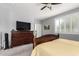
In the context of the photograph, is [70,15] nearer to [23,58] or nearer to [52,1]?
[52,1]

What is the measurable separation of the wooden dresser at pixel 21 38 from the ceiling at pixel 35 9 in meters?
0.20

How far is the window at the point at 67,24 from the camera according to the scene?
3.13 feet

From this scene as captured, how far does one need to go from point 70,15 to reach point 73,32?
0.17 metres

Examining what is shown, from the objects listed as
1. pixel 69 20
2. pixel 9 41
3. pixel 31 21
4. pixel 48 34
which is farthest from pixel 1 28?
pixel 69 20

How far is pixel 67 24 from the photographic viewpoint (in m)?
0.99

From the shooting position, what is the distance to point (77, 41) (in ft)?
3.10

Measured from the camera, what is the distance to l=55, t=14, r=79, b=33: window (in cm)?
95

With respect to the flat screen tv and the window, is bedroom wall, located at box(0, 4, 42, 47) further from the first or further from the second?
the window

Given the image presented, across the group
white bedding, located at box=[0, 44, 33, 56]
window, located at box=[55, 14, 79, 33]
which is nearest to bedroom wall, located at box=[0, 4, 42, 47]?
white bedding, located at box=[0, 44, 33, 56]

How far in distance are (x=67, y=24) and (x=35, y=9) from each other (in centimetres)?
37

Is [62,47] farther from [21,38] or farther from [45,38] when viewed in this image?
[21,38]

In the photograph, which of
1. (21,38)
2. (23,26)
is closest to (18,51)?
(21,38)

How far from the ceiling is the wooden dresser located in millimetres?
197

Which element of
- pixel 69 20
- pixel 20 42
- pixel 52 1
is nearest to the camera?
pixel 52 1
